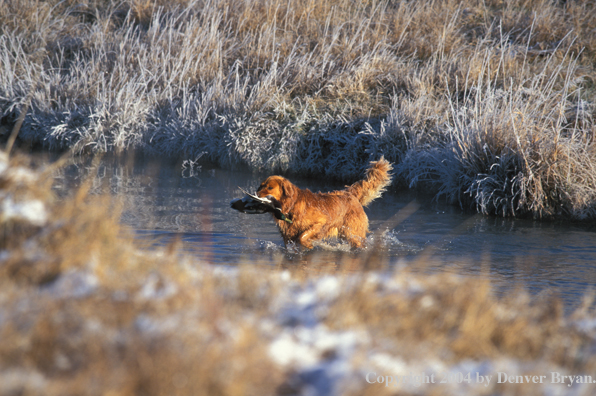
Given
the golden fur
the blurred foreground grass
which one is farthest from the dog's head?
the blurred foreground grass

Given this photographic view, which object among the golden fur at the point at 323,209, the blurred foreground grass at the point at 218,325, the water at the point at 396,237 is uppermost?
the blurred foreground grass at the point at 218,325

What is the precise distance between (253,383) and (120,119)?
9520mm

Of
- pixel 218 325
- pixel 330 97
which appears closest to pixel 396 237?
pixel 218 325

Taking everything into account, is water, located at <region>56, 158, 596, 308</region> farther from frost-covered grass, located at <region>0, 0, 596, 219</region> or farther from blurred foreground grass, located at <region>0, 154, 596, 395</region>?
blurred foreground grass, located at <region>0, 154, 596, 395</region>

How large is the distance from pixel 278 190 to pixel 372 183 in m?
1.42

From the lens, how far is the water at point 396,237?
5004 mm

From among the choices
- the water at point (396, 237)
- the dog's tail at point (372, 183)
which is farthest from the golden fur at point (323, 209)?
the water at point (396, 237)

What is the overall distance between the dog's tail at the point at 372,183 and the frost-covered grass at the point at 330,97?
2.13 m

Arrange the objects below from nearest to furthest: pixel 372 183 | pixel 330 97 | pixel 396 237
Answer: pixel 372 183 → pixel 396 237 → pixel 330 97

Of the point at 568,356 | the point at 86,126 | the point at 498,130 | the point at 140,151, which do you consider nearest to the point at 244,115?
the point at 140,151

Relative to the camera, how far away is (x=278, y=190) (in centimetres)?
510

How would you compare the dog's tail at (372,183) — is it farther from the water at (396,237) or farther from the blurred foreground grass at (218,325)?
the blurred foreground grass at (218,325)

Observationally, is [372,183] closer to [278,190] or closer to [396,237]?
[396,237]

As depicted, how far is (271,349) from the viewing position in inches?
79.5
